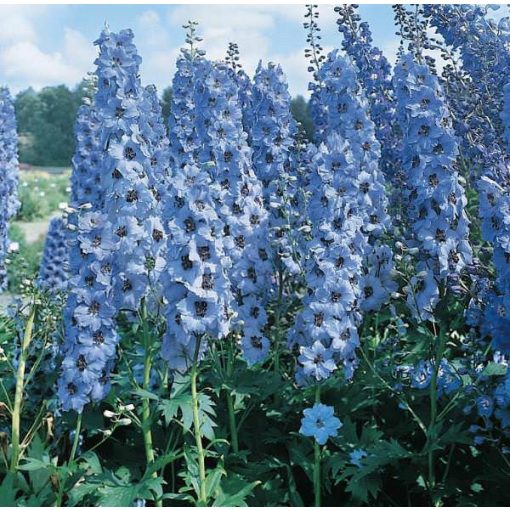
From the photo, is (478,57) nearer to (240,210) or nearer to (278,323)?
(240,210)

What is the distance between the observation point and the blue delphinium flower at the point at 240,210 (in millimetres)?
4551

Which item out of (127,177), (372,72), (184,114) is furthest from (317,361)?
(372,72)

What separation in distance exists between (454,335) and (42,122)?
4025 centimetres

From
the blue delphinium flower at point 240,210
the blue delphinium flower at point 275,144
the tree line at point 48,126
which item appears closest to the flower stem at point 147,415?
the blue delphinium flower at point 240,210

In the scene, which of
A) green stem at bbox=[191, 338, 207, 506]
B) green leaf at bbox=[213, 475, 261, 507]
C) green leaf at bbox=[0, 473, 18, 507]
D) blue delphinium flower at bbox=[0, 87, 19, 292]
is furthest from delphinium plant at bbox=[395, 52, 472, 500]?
blue delphinium flower at bbox=[0, 87, 19, 292]

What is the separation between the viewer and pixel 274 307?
508 centimetres

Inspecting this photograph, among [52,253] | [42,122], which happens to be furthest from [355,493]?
A: [42,122]

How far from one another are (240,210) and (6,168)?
102 inches

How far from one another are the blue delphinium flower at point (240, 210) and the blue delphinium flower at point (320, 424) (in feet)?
1.95

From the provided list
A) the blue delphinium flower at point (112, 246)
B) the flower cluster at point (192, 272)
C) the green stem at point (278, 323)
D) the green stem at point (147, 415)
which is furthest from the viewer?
the green stem at point (278, 323)

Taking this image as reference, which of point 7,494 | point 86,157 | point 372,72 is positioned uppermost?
point 372,72

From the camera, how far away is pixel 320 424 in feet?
13.5

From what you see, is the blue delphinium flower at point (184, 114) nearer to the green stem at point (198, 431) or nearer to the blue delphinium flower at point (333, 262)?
the blue delphinium flower at point (333, 262)

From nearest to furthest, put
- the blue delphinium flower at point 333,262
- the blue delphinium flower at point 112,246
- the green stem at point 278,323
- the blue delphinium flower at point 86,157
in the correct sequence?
the blue delphinium flower at point 112,246 < the blue delphinium flower at point 333,262 < the green stem at point 278,323 < the blue delphinium flower at point 86,157
